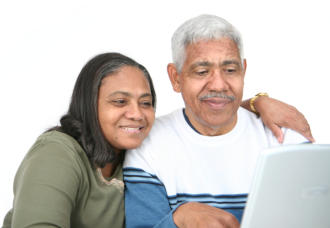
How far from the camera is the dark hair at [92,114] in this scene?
179 cm

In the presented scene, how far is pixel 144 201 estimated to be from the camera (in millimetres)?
1729

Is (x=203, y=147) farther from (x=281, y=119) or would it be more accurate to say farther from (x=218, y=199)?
(x=281, y=119)

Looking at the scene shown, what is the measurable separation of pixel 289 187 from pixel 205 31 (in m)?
0.89

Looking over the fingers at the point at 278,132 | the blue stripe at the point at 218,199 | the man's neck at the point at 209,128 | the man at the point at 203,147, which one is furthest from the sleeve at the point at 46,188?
the fingers at the point at 278,132

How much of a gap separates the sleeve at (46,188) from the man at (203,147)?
12.4 inches

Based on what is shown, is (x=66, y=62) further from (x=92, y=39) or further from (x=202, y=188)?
(x=202, y=188)

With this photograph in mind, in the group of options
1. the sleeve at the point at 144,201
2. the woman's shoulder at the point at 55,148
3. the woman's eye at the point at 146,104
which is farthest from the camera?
the woman's eye at the point at 146,104

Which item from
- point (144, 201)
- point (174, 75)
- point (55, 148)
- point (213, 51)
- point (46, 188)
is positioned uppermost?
point (213, 51)

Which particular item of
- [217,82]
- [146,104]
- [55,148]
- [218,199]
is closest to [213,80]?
[217,82]

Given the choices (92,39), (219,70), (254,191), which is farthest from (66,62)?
(254,191)

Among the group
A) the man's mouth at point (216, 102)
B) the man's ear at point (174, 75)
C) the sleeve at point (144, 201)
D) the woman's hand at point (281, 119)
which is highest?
the man's ear at point (174, 75)

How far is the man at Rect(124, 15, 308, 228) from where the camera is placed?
175 cm

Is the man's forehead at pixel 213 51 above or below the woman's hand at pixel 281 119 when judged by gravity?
above

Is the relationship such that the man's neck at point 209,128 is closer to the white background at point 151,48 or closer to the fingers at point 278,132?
the fingers at point 278,132
